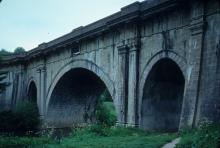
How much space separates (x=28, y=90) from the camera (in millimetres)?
26438

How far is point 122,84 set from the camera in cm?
1444

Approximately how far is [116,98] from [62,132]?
9.41m

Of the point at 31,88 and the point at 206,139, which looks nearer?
the point at 206,139

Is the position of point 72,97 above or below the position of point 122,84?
below

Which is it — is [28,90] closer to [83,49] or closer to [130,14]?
[83,49]

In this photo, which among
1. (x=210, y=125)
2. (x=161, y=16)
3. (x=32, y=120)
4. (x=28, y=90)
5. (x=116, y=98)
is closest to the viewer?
(x=210, y=125)

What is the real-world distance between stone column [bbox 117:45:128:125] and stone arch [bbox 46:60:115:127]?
6.57m

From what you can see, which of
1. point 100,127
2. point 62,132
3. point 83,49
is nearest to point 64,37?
point 83,49

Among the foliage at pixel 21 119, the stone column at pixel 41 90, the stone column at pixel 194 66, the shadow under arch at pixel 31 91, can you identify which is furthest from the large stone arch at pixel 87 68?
the stone column at pixel 194 66

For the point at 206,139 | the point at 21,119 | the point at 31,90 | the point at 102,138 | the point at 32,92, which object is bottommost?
the point at 102,138

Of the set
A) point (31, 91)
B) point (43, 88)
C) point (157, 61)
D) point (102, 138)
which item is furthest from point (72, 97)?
point (102, 138)

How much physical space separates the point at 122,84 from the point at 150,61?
1.87 meters

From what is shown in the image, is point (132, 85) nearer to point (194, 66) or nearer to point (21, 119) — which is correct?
point (194, 66)

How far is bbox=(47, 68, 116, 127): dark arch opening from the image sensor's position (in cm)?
2269
